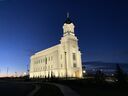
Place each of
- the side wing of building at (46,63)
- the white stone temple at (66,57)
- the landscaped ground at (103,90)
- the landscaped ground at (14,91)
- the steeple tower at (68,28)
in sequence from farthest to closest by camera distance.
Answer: the side wing of building at (46,63), the steeple tower at (68,28), the white stone temple at (66,57), the landscaped ground at (14,91), the landscaped ground at (103,90)

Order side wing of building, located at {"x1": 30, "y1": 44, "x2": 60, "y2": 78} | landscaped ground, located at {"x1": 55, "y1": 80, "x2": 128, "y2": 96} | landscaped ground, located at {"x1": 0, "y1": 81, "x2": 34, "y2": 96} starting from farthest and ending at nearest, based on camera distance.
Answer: side wing of building, located at {"x1": 30, "y1": 44, "x2": 60, "y2": 78} → landscaped ground, located at {"x1": 0, "y1": 81, "x2": 34, "y2": 96} → landscaped ground, located at {"x1": 55, "y1": 80, "x2": 128, "y2": 96}

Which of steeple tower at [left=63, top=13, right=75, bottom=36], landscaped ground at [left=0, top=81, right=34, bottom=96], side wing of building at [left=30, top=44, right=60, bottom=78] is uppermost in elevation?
steeple tower at [left=63, top=13, right=75, bottom=36]

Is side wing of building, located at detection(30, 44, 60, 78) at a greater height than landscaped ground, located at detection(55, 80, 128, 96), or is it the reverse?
side wing of building, located at detection(30, 44, 60, 78)

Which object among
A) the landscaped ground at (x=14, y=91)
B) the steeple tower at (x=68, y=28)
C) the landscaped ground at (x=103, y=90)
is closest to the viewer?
the landscaped ground at (x=103, y=90)

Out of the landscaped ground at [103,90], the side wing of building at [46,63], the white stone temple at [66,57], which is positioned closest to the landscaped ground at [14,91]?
the landscaped ground at [103,90]

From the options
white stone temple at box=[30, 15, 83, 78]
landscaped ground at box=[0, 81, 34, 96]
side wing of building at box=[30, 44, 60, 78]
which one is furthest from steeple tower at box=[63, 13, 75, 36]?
landscaped ground at box=[0, 81, 34, 96]

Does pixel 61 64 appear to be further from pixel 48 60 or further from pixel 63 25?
pixel 63 25

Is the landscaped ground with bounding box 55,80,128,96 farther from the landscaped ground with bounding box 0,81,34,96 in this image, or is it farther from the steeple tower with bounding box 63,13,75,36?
the steeple tower with bounding box 63,13,75,36

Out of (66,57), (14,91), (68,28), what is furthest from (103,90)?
(68,28)

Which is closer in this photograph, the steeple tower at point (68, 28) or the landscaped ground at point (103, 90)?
the landscaped ground at point (103, 90)

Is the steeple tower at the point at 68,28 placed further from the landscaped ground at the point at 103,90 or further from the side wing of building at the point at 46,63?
the landscaped ground at the point at 103,90

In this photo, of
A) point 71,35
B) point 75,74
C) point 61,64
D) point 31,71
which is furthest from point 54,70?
point 31,71

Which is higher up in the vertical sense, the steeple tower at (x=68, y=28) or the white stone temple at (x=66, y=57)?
the steeple tower at (x=68, y=28)

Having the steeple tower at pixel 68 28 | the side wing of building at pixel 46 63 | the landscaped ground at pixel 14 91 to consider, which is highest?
the steeple tower at pixel 68 28
